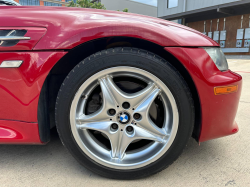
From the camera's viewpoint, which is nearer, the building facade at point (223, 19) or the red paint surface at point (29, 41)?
the red paint surface at point (29, 41)

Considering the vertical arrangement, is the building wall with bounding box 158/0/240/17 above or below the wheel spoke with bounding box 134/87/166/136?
above

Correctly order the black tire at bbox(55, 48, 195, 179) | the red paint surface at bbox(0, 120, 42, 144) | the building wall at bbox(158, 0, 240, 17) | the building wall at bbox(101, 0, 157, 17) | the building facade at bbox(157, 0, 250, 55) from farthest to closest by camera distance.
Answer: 1. the building wall at bbox(101, 0, 157, 17)
2. the building wall at bbox(158, 0, 240, 17)
3. the building facade at bbox(157, 0, 250, 55)
4. the red paint surface at bbox(0, 120, 42, 144)
5. the black tire at bbox(55, 48, 195, 179)

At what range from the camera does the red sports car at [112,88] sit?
1.13m

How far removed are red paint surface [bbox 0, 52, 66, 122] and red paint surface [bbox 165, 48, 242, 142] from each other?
798 mm

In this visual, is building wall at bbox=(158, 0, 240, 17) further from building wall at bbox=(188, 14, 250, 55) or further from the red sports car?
the red sports car

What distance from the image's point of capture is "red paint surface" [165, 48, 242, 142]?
3.74ft

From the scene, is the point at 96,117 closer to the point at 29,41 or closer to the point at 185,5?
the point at 29,41

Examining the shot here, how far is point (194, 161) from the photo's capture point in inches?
55.6

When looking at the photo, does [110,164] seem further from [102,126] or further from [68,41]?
[68,41]

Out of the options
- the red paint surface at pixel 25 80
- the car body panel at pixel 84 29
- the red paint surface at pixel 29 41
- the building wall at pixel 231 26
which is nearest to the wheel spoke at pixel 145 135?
the car body panel at pixel 84 29

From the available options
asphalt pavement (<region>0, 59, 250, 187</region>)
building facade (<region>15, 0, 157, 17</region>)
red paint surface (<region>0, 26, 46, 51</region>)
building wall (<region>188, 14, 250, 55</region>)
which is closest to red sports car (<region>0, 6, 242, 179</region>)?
red paint surface (<region>0, 26, 46, 51</region>)

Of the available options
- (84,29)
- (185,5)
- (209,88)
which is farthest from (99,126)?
(185,5)

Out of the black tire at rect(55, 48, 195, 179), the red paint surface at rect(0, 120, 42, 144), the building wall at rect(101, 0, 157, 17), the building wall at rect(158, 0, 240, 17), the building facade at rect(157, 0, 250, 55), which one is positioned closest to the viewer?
the black tire at rect(55, 48, 195, 179)

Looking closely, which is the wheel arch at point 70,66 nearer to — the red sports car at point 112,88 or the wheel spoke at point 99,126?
the red sports car at point 112,88
